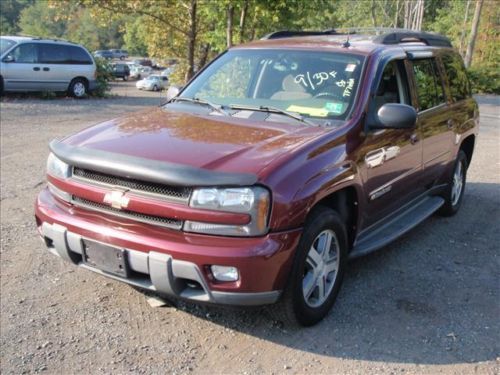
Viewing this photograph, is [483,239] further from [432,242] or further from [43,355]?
[43,355]

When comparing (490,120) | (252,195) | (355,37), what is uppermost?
(355,37)

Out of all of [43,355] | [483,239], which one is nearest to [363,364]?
[43,355]

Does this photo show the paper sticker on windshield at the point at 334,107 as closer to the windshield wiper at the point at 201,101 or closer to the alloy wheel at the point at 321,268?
the windshield wiper at the point at 201,101

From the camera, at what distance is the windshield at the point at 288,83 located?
4.13 metres

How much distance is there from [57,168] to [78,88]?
1469 centimetres

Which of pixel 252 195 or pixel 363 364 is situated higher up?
pixel 252 195

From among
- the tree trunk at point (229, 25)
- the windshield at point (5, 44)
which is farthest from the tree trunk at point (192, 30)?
the windshield at point (5, 44)

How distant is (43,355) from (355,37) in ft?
11.8

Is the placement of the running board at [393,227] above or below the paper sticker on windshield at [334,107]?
below

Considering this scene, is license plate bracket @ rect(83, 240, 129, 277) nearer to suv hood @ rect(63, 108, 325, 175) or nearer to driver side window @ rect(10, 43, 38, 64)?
suv hood @ rect(63, 108, 325, 175)

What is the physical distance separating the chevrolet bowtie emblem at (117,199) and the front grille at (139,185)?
50 mm

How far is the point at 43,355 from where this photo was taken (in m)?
3.32

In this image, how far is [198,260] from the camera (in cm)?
303

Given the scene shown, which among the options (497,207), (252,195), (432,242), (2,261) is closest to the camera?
(252,195)
